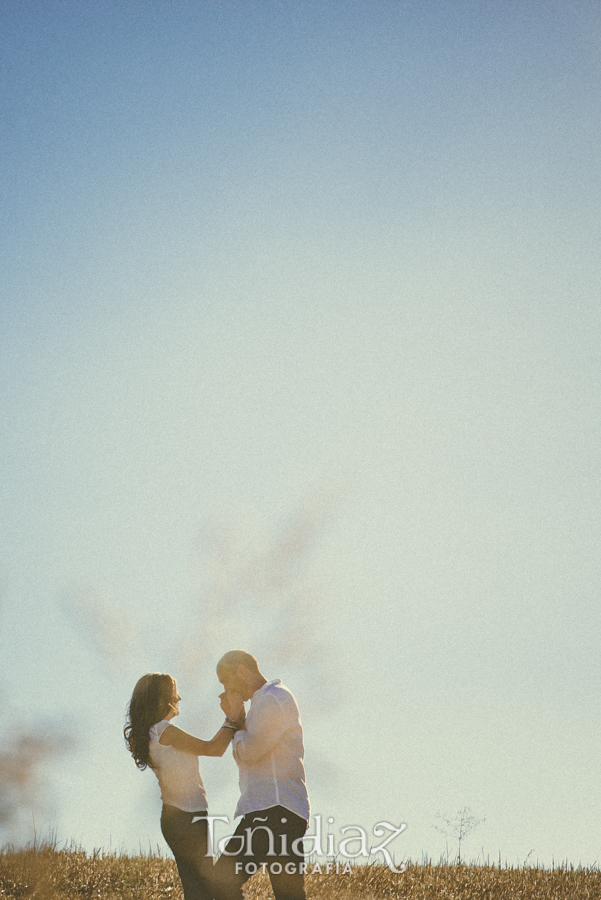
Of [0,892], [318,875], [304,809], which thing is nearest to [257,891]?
[318,875]

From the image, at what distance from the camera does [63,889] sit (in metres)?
10.2

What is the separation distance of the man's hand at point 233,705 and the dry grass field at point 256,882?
4354 millimetres

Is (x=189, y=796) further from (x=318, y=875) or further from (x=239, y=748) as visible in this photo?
(x=318, y=875)

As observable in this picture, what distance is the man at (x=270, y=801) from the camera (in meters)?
5.90

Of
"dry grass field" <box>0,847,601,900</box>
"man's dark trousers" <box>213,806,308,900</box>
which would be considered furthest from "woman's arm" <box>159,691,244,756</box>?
"dry grass field" <box>0,847,601,900</box>

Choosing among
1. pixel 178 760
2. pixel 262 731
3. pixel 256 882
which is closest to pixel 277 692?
pixel 262 731

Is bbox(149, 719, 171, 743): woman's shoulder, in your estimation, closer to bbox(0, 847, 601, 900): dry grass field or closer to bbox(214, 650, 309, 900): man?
bbox(214, 650, 309, 900): man

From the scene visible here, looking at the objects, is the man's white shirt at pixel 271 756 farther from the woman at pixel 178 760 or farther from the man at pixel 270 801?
the woman at pixel 178 760

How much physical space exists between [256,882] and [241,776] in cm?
542

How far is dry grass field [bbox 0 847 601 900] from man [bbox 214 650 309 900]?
4.12 metres

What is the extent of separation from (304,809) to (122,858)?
672 cm

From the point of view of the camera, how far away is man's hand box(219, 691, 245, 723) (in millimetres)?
6426

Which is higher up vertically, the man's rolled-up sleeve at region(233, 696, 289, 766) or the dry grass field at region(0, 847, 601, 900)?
the man's rolled-up sleeve at region(233, 696, 289, 766)

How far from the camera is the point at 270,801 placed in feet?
19.7
